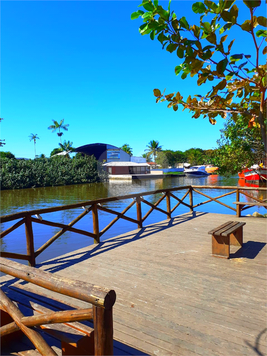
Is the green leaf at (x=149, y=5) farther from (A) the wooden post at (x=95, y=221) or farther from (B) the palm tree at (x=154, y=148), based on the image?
(B) the palm tree at (x=154, y=148)

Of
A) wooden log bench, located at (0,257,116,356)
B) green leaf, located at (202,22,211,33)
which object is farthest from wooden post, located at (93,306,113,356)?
green leaf, located at (202,22,211,33)

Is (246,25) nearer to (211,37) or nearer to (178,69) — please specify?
(211,37)

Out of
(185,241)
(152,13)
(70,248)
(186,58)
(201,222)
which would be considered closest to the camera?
(152,13)

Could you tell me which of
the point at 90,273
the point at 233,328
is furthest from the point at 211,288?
the point at 90,273

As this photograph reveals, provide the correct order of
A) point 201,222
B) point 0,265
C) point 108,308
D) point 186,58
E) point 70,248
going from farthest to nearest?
point 70,248 < point 201,222 < point 0,265 < point 186,58 < point 108,308

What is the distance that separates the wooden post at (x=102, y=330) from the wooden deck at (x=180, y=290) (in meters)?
0.77

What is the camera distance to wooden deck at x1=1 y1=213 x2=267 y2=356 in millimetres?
2446

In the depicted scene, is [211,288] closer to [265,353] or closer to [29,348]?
[265,353]

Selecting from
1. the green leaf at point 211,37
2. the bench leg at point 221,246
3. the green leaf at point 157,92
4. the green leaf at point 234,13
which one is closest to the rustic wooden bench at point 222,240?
the bench leg at point 221,246

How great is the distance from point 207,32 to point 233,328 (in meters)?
2.63

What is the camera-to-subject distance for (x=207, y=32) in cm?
194

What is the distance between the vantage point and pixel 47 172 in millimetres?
37469

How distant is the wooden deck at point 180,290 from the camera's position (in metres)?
2.45

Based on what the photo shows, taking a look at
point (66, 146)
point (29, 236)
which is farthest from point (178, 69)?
point (66, 146)
